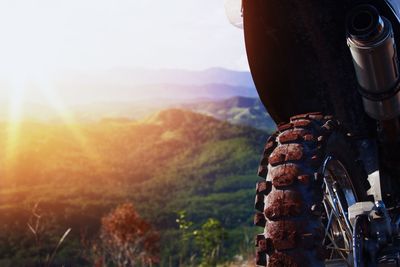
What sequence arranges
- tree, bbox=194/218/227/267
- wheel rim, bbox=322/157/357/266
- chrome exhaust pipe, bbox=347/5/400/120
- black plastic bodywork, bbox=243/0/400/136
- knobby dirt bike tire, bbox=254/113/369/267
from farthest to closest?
1. tree, bbox=194/218/227/267
2. black plastic bodywork, bbox=243/0/400/136
3. chrome exhaust pipe, bbox=347/5/400/120
4. wheel rim, bbox=322/157/357/266
5. knobby dirt bike tire, bbox=254/113/369/267

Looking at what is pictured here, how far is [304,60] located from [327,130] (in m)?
1.00

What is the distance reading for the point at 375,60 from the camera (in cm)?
279

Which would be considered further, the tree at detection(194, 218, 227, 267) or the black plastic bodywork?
the tree at detection(194, 218, 227, 267)

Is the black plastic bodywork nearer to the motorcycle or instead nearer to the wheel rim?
the motorcycle

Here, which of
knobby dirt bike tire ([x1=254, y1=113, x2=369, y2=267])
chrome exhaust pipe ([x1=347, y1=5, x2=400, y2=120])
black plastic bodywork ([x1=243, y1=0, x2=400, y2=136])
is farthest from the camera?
black plastic bodywork ([x1=243, y1=0, x2=400, y2=136])

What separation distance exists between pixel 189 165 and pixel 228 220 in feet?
31.2

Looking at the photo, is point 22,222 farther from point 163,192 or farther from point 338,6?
point 338,6

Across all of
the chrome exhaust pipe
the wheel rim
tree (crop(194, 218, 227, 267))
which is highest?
the chrome exhaust pipe

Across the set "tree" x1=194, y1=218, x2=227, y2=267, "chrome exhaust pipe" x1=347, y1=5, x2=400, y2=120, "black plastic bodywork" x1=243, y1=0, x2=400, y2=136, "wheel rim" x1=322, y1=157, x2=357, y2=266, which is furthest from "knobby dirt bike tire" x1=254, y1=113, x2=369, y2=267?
"tree" x1=194, y1=218, x2=227, y2=267

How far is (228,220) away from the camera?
3188cm

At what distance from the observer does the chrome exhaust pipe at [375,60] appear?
9.03 feet

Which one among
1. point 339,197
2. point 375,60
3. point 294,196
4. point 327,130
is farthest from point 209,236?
point 294,196

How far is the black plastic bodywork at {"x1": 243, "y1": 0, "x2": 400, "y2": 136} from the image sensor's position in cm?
324

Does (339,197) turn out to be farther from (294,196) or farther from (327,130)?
(294,196)
